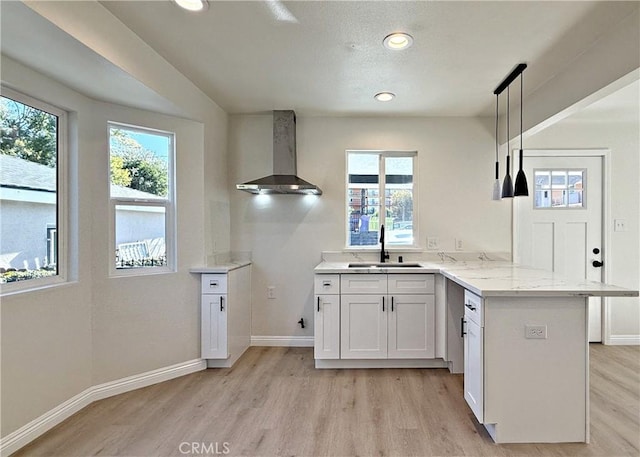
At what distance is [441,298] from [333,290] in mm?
958

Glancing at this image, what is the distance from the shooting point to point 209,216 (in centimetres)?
315

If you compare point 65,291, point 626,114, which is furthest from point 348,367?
point 626,114

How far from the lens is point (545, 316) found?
1.92 m

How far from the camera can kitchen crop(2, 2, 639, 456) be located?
2.00 metres

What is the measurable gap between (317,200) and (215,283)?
4.54 feet

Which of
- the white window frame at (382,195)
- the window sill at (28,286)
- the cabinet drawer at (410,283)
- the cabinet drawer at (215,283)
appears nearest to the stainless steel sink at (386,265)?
the white window frame at (382,195)

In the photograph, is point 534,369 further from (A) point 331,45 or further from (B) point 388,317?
(A) point 331,45

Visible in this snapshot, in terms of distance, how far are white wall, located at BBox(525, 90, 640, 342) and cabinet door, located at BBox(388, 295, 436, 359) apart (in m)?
2.18

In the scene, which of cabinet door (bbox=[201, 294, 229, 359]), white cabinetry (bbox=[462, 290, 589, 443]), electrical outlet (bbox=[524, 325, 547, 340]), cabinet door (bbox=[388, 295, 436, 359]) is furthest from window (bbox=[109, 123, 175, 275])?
electrical outlet (bbox=[524, 325, 547, 340])

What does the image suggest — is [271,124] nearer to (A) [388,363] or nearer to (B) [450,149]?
(B) [450,149]

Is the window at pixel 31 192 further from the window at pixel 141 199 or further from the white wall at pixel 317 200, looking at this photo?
the white wall at pixel 317 200

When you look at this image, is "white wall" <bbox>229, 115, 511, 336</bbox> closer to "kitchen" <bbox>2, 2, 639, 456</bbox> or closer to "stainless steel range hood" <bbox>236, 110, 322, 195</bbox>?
"kitchen" <bbox>2, 2, 639, 456</bbox>

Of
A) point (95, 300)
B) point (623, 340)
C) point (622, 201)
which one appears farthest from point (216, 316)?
point (622, 201)

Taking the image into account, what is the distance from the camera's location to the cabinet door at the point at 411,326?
2982mm
